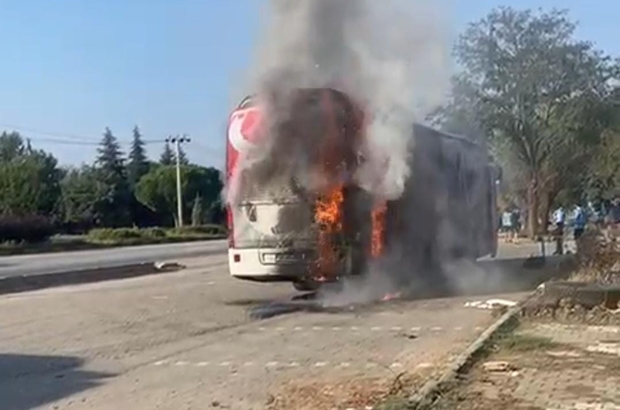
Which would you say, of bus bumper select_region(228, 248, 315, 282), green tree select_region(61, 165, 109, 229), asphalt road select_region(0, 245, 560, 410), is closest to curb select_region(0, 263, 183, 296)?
asphalt road select_region(0, 245, 560, 410)

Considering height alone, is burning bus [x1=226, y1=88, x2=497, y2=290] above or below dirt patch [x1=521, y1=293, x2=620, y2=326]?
above

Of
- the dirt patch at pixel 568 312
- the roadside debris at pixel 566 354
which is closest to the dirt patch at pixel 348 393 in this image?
the roadside debris at pixel 566 354

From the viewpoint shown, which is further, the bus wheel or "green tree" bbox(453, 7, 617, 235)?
"green tree" bbox(453, 7, 617, 235)

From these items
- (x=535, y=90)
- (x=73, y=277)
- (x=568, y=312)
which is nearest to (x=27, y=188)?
(x=535, y=90)

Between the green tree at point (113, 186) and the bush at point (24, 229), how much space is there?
26938mm

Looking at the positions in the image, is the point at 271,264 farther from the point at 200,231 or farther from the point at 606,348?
the point at 200,231

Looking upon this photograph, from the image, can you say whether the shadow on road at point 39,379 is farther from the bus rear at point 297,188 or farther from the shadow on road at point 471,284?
the bus rear at point 297,188

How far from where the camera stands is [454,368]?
33.4 feet

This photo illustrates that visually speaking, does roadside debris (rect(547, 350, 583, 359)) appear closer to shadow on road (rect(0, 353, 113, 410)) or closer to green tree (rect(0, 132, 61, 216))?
shadow on road (rect(0, 353, 113, 410))

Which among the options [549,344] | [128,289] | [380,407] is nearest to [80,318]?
[128,289]

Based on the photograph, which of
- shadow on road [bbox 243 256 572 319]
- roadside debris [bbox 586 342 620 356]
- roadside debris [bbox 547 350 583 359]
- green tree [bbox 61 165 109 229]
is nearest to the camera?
roadside debris [bbox 547 350 583 359]

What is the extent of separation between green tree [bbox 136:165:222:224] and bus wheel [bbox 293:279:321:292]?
66.0 meters

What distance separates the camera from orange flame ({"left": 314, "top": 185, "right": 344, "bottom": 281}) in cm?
1781

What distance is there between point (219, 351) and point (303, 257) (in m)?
5.08
